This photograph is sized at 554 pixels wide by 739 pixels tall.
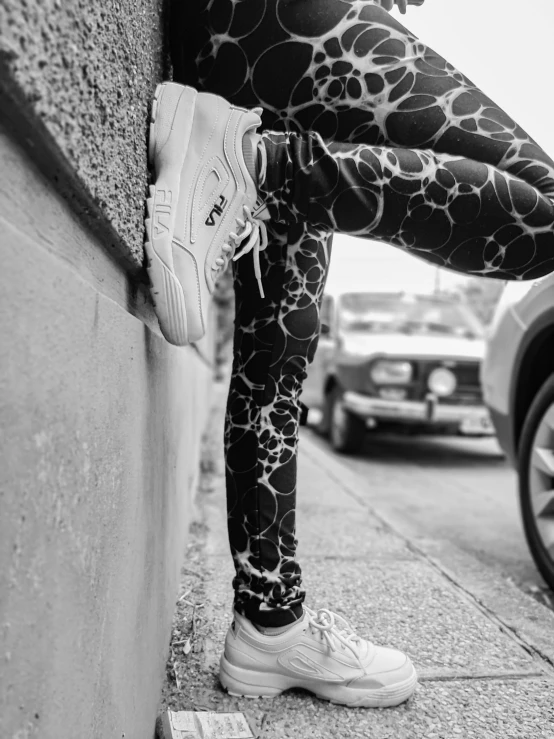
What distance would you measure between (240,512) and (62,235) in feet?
2.51

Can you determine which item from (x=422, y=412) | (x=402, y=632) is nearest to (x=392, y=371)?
(x=422, y=412)

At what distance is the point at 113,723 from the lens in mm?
794

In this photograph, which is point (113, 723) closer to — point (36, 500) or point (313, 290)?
point (36, 500)

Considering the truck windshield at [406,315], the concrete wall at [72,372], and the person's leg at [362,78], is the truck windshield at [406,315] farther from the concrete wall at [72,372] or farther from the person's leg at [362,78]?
the concrete wall at [72,372]

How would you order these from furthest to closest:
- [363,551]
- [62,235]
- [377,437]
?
[377,437], [363,551], [62,235]

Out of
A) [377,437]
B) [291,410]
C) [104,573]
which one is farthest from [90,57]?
[377,437]

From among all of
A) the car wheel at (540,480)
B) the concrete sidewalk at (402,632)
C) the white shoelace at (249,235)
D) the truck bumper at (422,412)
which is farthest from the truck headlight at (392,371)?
the white shoelace at (249,235)

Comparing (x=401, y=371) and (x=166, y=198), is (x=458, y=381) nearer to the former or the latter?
(x=401, y=371)

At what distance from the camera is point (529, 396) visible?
2.58m

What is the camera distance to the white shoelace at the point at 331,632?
128cm

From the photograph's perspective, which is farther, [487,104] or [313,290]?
[313,290]

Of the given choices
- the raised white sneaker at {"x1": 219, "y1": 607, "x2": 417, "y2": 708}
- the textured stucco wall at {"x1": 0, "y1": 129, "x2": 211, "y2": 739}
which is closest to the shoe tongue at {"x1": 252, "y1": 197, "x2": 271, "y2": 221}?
the textured stucco wall at {"x1": 0, "y1": 129, "x2": 211, "y2": 739}

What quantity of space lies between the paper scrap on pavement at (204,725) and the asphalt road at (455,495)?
1.38 meters

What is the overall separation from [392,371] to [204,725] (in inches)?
185
